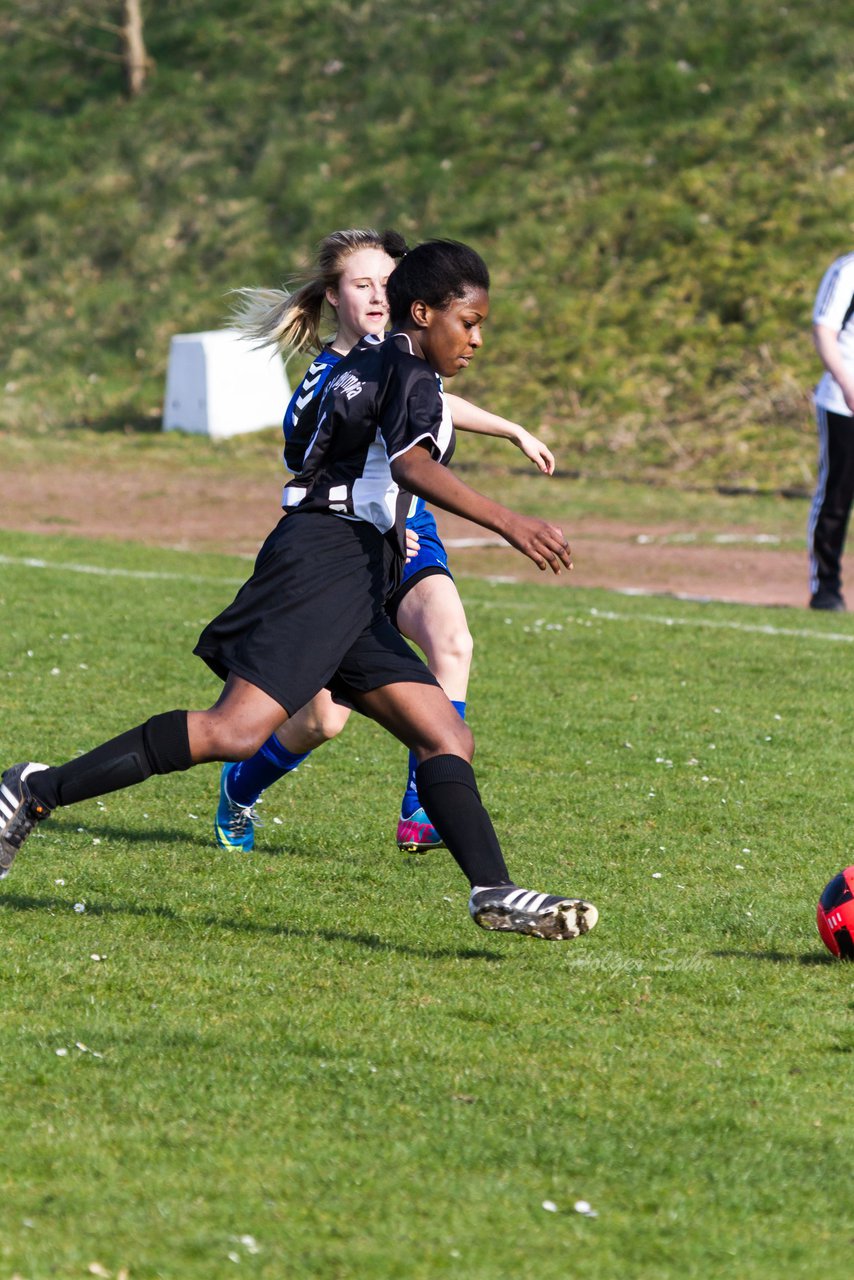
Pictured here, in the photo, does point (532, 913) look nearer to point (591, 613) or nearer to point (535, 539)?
point (535, 539)

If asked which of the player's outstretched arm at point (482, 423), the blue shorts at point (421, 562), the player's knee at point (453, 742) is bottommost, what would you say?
the player's knee at point (453, 742)

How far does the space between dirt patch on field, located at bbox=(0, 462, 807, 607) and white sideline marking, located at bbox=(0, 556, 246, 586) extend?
81.3 inches

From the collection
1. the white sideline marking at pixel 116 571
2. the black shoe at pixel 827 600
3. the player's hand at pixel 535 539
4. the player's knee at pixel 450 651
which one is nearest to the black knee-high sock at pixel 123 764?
the player's hand at pixel 535 539

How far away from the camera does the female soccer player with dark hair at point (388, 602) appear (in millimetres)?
5570

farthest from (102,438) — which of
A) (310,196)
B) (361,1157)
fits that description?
(361,1157)

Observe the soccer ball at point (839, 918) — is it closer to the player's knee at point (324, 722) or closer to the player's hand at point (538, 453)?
the player's hand at point (538, 453)

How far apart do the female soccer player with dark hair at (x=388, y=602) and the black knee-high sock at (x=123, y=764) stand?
0.89 metres

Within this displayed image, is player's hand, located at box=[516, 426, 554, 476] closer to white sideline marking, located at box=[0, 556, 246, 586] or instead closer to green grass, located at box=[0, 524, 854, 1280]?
green grass, located at box=[0, 524, 854, 1280]

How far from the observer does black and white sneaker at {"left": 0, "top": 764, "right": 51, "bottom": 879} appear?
15.3 ft

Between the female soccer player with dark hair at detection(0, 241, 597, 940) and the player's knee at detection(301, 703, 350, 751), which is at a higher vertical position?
the female soccer player with dark hair at detection(0, 241, 597, 940)

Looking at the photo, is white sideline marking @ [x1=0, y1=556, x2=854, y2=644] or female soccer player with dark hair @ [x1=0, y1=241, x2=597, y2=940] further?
white sideline marking @ [x1=0, y1=556, x2=854, y2=644]

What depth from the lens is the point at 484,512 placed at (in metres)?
4.23

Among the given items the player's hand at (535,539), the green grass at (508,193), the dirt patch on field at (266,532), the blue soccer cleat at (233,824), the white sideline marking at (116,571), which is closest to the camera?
the player's hand at (535,539)

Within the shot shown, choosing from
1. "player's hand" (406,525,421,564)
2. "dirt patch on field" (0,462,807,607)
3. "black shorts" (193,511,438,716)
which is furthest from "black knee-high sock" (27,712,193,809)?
"dirt patch on field" (0,462,807,607)
